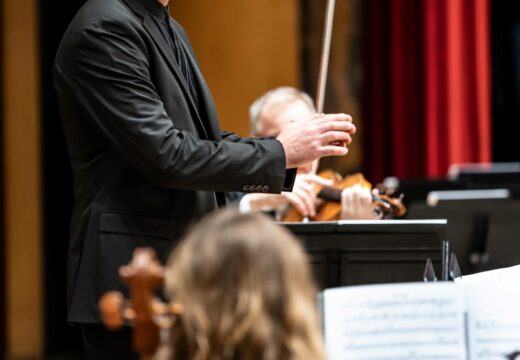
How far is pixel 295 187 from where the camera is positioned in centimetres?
313

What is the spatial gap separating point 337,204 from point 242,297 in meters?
1.88

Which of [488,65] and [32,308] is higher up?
[488,65]

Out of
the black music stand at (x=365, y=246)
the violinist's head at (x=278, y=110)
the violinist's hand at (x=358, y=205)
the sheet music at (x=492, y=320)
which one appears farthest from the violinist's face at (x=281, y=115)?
the sheet music at (x=492, y=320)

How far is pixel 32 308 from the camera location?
6426 mm

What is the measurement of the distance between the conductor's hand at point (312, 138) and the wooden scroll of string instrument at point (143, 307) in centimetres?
78

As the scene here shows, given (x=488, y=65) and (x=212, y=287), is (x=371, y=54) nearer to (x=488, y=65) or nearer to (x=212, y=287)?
(x=488, y=65)

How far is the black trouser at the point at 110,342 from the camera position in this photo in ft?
6.91

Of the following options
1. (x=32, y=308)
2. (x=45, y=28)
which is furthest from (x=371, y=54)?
(x=32, y=308)

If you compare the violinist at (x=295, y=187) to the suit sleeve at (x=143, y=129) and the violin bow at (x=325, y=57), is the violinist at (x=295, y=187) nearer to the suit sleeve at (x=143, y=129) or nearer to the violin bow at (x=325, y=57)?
the violin bow at (x=325, y=57)

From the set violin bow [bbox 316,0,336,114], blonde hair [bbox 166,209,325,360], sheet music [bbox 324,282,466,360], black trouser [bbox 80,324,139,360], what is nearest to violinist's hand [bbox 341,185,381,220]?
violin bow [bbox 316,0,336,114]

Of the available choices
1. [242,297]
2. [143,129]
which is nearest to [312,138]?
[143,129]

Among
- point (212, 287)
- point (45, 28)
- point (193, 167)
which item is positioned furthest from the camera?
point (45, 28)

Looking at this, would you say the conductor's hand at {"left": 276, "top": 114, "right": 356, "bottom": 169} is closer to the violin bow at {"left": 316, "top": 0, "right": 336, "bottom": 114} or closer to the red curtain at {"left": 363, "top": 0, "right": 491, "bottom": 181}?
the violin bow at {"left": 316, "top": 0, "right": 336, "bottom": 114}

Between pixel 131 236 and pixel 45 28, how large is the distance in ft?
14.8
